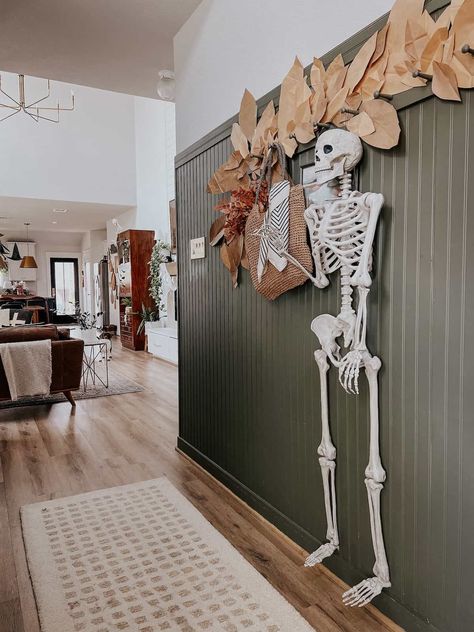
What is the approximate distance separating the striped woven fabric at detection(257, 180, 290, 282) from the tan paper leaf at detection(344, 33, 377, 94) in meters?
0.46

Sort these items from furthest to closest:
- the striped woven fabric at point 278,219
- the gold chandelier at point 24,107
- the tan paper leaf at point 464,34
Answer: the gold chandelier at point 24,107
the striped woven fabric at point 278,219
the tan paper leaf at point 464,34

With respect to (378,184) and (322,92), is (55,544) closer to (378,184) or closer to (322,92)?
(378,184)

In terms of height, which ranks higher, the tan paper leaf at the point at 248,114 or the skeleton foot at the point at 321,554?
the tan paper leaf at the point at 248,114

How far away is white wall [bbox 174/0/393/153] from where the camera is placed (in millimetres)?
1870

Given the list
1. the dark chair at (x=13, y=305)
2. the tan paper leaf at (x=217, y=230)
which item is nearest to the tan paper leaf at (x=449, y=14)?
the tan paper leaf at (x=217, y=230)

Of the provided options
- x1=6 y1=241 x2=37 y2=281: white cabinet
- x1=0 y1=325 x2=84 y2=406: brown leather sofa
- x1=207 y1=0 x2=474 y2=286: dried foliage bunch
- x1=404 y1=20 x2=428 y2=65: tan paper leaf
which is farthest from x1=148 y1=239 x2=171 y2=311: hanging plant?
x1=6 y1=241 x2=37 y2=281: white cabinet

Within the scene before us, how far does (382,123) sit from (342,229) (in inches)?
14.3

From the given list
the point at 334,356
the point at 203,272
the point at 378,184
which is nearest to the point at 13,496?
the point at 203,272

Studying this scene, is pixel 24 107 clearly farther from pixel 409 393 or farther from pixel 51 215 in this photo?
pixel 409 393

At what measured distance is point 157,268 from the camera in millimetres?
8508

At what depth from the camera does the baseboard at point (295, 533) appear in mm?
1614

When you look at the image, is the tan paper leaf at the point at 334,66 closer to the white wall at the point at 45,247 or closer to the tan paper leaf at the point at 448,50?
the tan paper leaf at the point at 448,50

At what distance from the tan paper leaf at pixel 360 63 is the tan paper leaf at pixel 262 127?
56 centimetres

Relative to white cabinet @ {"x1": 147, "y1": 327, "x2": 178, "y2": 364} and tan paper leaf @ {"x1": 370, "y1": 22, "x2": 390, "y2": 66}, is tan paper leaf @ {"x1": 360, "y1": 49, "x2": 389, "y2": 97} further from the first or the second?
white cabinet @ {"x1": 147, "y1": 327, "x2": 178, "y2": 364}
